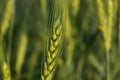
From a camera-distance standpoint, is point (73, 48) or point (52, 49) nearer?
point (52, 49)

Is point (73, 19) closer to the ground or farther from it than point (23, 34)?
farther from it

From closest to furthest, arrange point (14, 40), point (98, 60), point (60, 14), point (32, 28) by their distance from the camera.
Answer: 1. point (60, 14)
2. point (98, 60)
3. point (14, 40)
4. point (32, 28)

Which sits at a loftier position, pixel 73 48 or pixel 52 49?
pixel 52 49

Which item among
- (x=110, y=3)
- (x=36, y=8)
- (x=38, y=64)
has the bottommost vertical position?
(x=38, y=64)

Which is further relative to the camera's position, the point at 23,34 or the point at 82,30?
the point at 23,34

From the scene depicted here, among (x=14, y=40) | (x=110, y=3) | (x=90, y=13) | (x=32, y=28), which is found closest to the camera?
(x=110, y=3)

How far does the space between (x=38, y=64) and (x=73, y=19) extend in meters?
0.51

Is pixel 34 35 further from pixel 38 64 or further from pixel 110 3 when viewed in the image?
pixel 110 3

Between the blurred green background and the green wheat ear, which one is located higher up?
the green wheat ear

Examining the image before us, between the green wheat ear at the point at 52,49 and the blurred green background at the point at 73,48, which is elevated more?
the green wheat ear at the point at 52,49

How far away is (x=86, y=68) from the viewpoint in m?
2.29

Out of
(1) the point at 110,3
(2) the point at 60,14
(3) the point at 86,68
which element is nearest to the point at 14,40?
(3) the point at 86,68

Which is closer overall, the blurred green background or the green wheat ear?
the green wheat ear

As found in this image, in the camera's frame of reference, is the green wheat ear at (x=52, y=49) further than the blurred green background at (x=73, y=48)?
No
